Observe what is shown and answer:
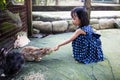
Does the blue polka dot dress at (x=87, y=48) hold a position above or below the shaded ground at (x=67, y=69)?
above

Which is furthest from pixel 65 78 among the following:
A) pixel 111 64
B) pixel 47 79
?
pixel 111 64

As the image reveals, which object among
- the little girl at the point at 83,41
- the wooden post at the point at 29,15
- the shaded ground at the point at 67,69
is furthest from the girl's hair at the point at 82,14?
the wooden post at the point at 29,15

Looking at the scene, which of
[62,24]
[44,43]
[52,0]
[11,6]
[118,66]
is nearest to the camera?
[118,66]

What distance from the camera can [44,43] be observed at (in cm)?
510

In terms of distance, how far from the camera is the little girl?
361 cm

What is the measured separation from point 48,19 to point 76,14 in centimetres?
341

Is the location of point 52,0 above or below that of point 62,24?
above

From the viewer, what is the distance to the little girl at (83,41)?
3.61 metres

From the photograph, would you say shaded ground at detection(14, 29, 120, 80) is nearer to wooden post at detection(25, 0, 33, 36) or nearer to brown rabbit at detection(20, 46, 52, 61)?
brown rabbit at detection(20, 46, 52, 61)

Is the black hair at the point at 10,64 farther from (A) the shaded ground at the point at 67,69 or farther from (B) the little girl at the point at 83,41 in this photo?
(B) the little girl at the point at 83,41

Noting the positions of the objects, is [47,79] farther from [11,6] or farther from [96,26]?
[96,26]

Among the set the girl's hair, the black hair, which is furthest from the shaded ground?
the girl's hair

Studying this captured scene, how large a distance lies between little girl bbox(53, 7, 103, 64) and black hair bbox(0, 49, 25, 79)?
814 mm

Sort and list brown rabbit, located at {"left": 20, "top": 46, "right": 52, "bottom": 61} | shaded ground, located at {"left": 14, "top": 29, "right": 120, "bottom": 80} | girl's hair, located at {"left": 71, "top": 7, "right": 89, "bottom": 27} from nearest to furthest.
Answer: shaded ground, located at {"left": 14, "top": 29, "right": 120, "bottom": 80}
brown rabbit, located at {"left": 20, "top": 46, "right": 52, "bottom": 61}
girl's hair, located at {"left": 71, "top": 7, "right": 89, "bottom": 27}
